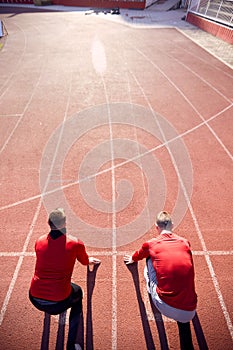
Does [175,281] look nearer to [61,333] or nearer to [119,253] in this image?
[119,253]

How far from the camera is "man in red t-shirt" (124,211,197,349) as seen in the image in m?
3.50

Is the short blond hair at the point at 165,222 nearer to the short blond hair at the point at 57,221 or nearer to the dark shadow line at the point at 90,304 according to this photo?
the short blond hair at the point at 57,221

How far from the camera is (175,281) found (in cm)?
350

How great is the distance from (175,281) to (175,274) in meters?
0.10

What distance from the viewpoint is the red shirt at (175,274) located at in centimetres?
349

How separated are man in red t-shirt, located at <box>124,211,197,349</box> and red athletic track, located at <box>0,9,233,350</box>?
2.80ft

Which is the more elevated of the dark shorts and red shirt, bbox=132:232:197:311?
red shirt, bbox=132:232:197:311

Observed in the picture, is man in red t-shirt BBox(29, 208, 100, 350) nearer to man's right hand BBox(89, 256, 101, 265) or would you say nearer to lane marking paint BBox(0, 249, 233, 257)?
man's right hand BBox(89, 256, 101, 265)

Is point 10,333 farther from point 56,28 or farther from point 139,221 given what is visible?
point 56,28

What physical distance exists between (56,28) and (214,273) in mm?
28133

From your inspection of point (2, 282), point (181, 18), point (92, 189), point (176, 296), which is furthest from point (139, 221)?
point (181, 18)

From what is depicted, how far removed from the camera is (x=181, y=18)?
2897cm

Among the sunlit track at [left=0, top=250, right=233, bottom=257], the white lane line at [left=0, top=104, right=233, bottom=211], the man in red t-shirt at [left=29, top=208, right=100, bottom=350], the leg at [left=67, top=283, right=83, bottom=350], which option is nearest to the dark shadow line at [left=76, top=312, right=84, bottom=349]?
the leg at [left=67, top=283, right=83, bottom=350]

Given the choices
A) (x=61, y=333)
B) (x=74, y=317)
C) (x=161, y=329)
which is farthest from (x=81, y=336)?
(x=161, y=329)
